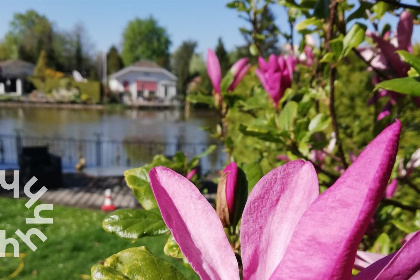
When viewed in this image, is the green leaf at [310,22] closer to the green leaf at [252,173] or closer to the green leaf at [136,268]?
the green leaf at [252,173]

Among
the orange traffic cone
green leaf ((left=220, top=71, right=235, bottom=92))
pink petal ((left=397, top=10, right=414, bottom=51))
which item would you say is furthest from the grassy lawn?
pink petal ((left=397, top=10, right=414, bottom=51))

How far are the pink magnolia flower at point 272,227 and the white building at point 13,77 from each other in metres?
38.1

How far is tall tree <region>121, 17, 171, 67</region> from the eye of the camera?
4666 centimetres

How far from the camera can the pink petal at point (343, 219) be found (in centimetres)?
21

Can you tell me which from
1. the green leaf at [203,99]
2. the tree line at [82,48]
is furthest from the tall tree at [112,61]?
the green leaf at [203,99]

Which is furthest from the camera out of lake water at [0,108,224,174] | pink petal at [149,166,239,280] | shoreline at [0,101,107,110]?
shoreline at [0,101,107,110]

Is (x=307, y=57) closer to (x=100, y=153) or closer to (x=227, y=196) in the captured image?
(x=227, y=196)

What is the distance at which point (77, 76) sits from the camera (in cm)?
3653

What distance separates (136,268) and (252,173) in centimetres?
31

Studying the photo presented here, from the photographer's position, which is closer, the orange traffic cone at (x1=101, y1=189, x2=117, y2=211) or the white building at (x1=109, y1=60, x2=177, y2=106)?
the orange traffic cone at (x1=101, y1=189, x2=117, y2=211)

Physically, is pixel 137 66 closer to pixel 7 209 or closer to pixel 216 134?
pixel 7 209

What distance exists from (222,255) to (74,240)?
465 centimetres

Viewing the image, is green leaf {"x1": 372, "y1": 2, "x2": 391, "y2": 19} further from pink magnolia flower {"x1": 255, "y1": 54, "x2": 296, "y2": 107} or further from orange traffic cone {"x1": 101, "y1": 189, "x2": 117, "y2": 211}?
orange traffic cone {"x1": 101, "y1": 189, "x2": 117, "y2": 211}

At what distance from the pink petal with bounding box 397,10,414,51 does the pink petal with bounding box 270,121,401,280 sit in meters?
0.55
